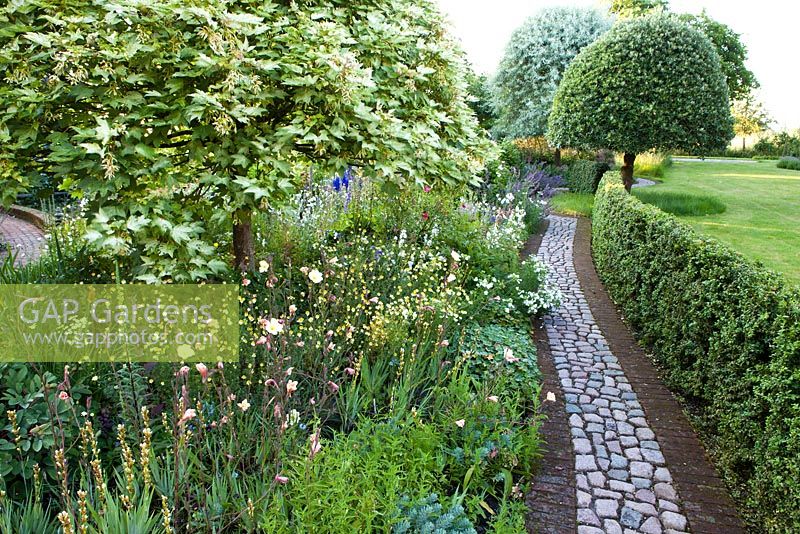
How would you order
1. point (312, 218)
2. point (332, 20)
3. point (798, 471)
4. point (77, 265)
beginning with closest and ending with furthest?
point (798, 471)
point (332, 20)
point (77, 265)
point (312, 218)

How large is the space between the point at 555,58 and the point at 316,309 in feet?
55.6

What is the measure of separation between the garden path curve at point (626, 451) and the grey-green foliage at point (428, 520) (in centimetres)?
94

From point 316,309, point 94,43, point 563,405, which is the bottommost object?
point 563,405

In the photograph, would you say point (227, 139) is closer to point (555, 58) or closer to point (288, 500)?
point (288, 500)

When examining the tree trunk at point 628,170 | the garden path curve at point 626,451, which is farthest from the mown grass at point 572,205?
the garden path curve at point 626,451

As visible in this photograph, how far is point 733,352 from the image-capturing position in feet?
12.1

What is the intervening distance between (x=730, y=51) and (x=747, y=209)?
19827 mm

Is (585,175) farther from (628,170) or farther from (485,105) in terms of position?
(485,105)

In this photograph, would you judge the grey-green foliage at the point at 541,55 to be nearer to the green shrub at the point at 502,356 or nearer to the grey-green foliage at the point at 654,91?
the grey-green foliage at the point at 654,91

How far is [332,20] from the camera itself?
3.82 metres

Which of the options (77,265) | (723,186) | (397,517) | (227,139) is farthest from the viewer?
(723,186)

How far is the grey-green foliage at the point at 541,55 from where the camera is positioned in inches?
715

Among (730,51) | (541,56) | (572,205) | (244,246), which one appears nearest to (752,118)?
(730,51)

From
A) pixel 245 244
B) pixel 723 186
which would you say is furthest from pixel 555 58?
pixel 245 244
